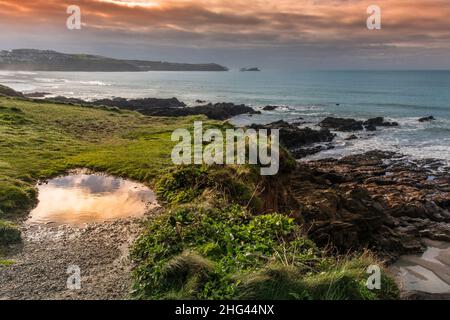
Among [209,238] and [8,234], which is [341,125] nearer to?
[209,238]

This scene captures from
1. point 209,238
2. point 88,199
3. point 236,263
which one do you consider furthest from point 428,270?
point 88,199

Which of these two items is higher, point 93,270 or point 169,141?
point 169,141

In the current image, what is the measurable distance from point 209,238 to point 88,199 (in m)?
6.92

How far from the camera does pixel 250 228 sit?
1205 centimetres

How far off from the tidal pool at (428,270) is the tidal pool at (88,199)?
11.0 meters

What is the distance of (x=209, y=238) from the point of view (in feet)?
37.0

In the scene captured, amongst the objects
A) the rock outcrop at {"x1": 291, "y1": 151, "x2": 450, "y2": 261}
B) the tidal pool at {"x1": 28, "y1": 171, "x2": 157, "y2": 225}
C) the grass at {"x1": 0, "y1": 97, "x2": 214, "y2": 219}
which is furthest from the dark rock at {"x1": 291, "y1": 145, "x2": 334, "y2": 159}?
the tidal pool at {"x1": 28, "y1": 171, "x2": 157, "y2": 225}

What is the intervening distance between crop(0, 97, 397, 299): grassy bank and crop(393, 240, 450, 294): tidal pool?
7790mm

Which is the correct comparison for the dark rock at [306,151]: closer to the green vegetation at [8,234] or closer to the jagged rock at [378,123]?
the jagged rock at [378,123]

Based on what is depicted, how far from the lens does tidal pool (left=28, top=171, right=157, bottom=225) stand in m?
14.5

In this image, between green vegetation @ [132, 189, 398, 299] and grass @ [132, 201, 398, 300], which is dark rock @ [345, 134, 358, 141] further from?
grass @ [132, 201, 398, 300]
